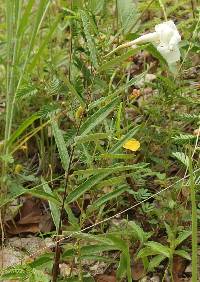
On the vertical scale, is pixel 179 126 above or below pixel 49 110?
below

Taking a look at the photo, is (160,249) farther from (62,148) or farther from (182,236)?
(62,148)

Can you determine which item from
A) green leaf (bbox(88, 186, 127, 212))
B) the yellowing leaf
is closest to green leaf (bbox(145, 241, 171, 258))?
green leaf (bbox(88, 186, 127, 212))

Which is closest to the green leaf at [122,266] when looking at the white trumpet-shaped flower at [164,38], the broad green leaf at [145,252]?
the broad green leaf at [145,252]

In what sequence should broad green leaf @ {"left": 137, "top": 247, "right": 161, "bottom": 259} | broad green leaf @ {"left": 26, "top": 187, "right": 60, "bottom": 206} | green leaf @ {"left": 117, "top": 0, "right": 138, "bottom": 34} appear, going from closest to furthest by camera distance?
broad green leaf @ {"left": 26, "top": 187, "right": 60, "bottom": 206}, broad green leaf @ {"left": 137, "top": 247, "right": 161, "bottom": 259}, green leaf @ {"left": 117, "top": 0, "right": 138, "bottom": 34}

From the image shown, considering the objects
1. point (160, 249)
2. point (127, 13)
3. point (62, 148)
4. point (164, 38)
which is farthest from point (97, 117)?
point (127, 13)

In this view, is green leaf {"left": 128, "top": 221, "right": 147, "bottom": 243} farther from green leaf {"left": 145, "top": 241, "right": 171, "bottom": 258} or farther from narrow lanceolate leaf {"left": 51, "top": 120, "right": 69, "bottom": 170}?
narrow lanceolate leaf {"left": 51, "top": 120, "right": 69, "bottom": 170}

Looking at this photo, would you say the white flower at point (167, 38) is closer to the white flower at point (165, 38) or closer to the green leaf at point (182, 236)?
the white flower at point (165, 38)

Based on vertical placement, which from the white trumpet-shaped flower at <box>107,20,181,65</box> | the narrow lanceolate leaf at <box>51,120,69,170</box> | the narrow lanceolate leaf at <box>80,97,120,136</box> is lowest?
the narrow lanceolate leaf at <box>51,120,69,170</box>

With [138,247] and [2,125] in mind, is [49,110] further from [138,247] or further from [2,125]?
[2,125]

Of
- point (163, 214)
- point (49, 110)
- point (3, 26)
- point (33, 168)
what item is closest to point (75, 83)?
point (49, 110)
